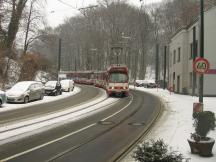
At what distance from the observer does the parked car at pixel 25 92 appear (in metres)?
30.7

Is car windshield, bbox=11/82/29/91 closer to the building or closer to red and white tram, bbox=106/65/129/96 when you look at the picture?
red and white tram, bbox=106/65/129/96

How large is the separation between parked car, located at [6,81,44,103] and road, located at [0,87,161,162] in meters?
10.1

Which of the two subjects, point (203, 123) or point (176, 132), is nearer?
point (203, 123)

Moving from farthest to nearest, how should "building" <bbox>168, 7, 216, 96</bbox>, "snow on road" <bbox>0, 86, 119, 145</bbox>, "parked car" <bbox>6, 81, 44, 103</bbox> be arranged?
"building" <bbox>168, 7, 216, 96</bbox> → "parked car" <bbox>6, 81, 44, 103</bbox> → "snow on road" <bbox>0, 86, 119, 145</bbox>

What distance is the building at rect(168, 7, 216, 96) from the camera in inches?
1620

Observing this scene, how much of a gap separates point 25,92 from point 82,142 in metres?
17.5

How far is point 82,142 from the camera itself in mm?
14852

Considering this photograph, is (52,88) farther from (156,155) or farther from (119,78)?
(156,155)

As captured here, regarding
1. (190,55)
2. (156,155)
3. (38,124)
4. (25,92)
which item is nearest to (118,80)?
(190,55)

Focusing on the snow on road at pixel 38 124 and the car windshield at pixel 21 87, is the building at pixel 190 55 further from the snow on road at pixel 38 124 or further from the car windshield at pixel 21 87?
the snow on road at pixel 38 124

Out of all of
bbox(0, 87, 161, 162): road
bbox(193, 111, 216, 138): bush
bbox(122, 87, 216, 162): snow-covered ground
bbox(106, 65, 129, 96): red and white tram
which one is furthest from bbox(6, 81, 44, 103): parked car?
bbox(193, 111, 216, 138): bush

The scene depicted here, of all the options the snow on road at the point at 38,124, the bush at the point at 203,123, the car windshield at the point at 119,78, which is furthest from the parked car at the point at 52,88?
the bush at the point at 203,123

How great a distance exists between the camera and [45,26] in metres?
50.9

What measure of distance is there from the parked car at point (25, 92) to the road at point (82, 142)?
10099 millimetres
